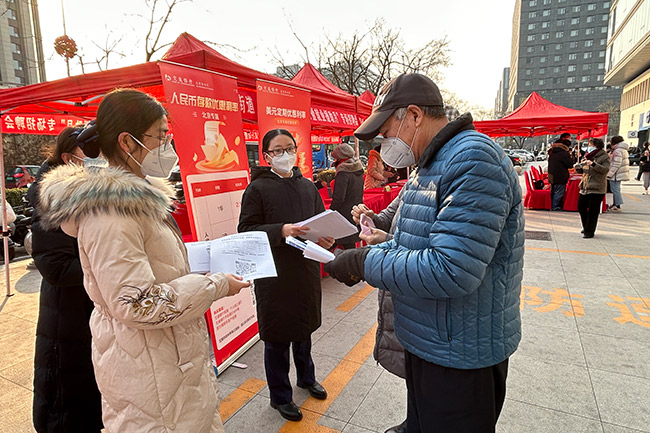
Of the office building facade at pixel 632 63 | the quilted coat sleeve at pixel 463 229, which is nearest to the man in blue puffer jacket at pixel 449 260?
the quilted coat sleeve at pixel 463 229

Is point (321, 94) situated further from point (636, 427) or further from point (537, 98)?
point (537, 98)

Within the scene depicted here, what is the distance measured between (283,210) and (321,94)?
319cm

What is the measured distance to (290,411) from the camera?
244cm

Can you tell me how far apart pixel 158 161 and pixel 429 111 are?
1.14 metres

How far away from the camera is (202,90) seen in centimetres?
296

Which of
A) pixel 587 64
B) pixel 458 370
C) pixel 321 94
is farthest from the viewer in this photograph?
pixel 587 64

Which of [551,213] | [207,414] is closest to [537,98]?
[551,213]

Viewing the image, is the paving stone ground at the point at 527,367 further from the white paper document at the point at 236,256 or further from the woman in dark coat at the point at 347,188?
the white paper document at the point at 236,256

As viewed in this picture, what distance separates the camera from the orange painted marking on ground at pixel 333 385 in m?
2.38

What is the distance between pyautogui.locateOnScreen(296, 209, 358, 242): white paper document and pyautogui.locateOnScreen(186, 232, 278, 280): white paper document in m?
0.48

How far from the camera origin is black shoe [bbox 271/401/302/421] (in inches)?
95.5

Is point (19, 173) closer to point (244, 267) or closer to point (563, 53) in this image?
point (244, 267)

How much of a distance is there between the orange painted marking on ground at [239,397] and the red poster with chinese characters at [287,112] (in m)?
1.86

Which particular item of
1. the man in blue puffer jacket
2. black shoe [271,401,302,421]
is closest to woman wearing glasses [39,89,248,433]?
the man in blue puffer jacket
